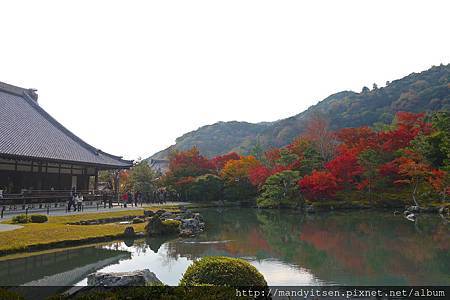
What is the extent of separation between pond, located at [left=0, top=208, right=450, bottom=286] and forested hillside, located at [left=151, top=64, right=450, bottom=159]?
5688 cm

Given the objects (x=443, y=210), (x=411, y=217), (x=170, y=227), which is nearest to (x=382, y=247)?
(x=170, y=227)

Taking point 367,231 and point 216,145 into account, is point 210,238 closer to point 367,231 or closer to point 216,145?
point 367,231

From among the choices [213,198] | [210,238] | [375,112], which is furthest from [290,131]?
[210,238]

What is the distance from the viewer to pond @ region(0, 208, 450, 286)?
990 centimetres

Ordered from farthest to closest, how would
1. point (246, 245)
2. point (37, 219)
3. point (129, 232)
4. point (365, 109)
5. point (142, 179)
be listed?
point (365, 109), point (142, 179), point (37, 219), point (129, 232), point (246, 245)

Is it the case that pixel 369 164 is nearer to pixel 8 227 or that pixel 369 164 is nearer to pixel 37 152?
pixel 37 152

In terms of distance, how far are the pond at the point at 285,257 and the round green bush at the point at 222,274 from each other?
8.95ft

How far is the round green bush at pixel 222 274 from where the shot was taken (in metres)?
6.62

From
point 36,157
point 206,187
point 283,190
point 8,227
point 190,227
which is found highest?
point 36,157

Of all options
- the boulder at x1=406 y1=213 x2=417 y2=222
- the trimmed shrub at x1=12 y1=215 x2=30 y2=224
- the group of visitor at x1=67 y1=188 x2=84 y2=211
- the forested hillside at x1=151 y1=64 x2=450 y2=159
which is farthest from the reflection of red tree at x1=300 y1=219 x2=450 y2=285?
the forested hillside at x1=151 y1=64 x2=450 y2=159

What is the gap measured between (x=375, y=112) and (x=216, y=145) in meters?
49.8

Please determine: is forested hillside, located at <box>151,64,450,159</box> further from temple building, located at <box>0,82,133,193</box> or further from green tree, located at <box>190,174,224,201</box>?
temple building, located at <box>0,82,133,193</box>

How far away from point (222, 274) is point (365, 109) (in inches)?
3775

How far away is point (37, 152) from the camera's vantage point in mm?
23875
